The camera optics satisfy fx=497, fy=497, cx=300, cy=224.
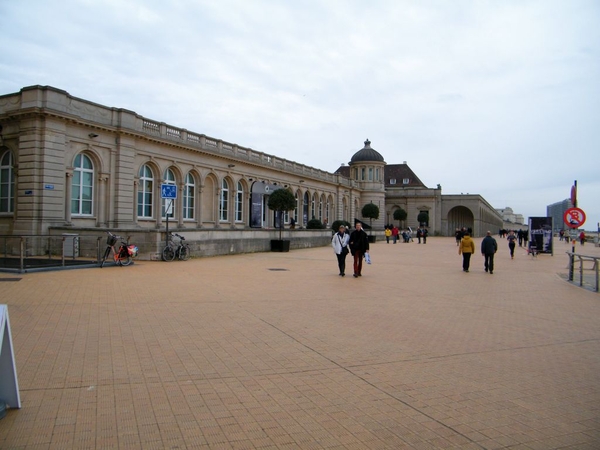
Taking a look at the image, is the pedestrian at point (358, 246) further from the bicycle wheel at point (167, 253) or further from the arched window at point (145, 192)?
the arched window at point (145, 192)

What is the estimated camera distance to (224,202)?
1668 inches

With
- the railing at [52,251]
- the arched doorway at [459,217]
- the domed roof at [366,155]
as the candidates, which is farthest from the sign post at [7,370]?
the arched doorway at [459,217]

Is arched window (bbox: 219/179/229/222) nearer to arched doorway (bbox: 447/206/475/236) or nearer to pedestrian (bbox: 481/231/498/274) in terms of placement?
pedestrian (bbox: 481/231/498/274)

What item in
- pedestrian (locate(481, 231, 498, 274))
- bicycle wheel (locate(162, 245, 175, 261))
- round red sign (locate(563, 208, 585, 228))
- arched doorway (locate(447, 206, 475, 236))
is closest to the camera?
round red sign (locate(563, 208, 585, 228))

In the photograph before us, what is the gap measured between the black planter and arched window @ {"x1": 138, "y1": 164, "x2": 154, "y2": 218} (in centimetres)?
909

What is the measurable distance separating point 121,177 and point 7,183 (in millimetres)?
6036

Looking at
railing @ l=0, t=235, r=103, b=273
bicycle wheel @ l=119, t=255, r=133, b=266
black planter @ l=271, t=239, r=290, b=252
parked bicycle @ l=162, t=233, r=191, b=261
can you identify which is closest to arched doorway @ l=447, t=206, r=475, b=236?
black planter @ l=271, t=239, r=290, b=252

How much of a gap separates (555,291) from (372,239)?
38.5m

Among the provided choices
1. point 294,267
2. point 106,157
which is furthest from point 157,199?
point 294,267

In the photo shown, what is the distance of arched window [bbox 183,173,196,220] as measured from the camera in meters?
37.5

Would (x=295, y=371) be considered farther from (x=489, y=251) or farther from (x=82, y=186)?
(x=82, y=186)

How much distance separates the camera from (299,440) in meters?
4.02

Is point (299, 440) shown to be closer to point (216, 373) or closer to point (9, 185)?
point (216, 373)

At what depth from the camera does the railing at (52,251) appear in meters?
17.2
